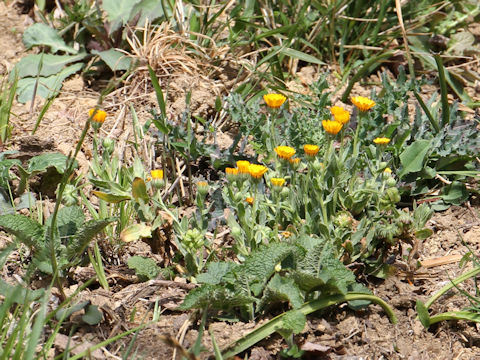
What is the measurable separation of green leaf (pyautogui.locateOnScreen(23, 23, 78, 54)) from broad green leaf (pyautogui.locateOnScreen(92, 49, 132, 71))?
27 centimetres

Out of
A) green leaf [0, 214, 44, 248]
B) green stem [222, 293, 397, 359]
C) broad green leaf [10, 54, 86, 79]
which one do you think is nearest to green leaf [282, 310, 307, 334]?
green stem [222, 293, 397, 359]

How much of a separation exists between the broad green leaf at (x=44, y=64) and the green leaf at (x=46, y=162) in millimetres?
880

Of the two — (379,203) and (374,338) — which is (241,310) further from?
(379,203)

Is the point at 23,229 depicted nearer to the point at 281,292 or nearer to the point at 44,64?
the point at 281,292

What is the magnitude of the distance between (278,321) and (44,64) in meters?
2.23

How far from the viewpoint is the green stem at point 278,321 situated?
2004 millimetres

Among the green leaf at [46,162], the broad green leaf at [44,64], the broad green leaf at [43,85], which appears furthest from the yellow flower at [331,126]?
the broad green leaf at [44,64]

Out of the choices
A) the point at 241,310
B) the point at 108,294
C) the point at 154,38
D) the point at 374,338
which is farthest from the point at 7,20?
the point at 374,338

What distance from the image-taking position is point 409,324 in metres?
2.26

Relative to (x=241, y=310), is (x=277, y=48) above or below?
above

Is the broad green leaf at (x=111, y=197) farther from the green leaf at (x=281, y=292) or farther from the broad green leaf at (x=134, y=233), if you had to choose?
the green leaf at (x=281, y=292)

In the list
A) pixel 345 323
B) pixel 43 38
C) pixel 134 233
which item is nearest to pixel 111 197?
pixel 134 233

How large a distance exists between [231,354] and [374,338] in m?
0.54

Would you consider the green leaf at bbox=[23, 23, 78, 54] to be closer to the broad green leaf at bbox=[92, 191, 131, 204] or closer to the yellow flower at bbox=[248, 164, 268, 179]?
the broad green leaf at bbox=[92, 191, 131, 204]
